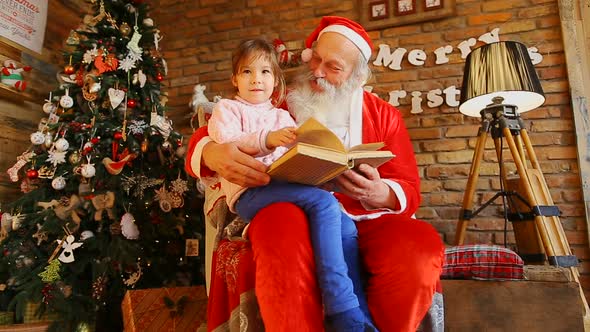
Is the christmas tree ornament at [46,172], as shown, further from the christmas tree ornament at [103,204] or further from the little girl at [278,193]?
the little girl at [278,193]

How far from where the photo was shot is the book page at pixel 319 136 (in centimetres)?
104

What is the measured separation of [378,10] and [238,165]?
7.17 ft

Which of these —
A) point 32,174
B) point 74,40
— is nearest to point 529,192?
point 32,174

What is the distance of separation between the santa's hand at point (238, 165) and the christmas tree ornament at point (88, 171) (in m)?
1.21

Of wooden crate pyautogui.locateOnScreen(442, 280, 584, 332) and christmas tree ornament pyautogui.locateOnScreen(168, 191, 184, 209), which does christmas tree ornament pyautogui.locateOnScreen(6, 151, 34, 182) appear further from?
wooden crate pyautogui.locateOnScreen(442, 280, 584, 332)

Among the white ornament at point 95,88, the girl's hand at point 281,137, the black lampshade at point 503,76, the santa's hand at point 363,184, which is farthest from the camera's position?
the white ornament at point 95,88

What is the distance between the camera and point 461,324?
1441mm

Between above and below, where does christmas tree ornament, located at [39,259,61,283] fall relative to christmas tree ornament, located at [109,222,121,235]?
below

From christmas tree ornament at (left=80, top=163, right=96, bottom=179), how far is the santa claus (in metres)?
0.97

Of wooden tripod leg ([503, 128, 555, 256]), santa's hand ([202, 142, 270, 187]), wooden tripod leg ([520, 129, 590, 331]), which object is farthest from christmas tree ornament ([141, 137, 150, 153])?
wooden tripod leg ([520, 129, 590, 331])

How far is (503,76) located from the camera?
2.09 m

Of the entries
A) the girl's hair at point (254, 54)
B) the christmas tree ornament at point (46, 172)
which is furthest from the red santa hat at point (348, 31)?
the christmas tree ornament at point (46, 172)

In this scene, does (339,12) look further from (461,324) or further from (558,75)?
(461,324)

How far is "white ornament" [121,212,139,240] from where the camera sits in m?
2.21
